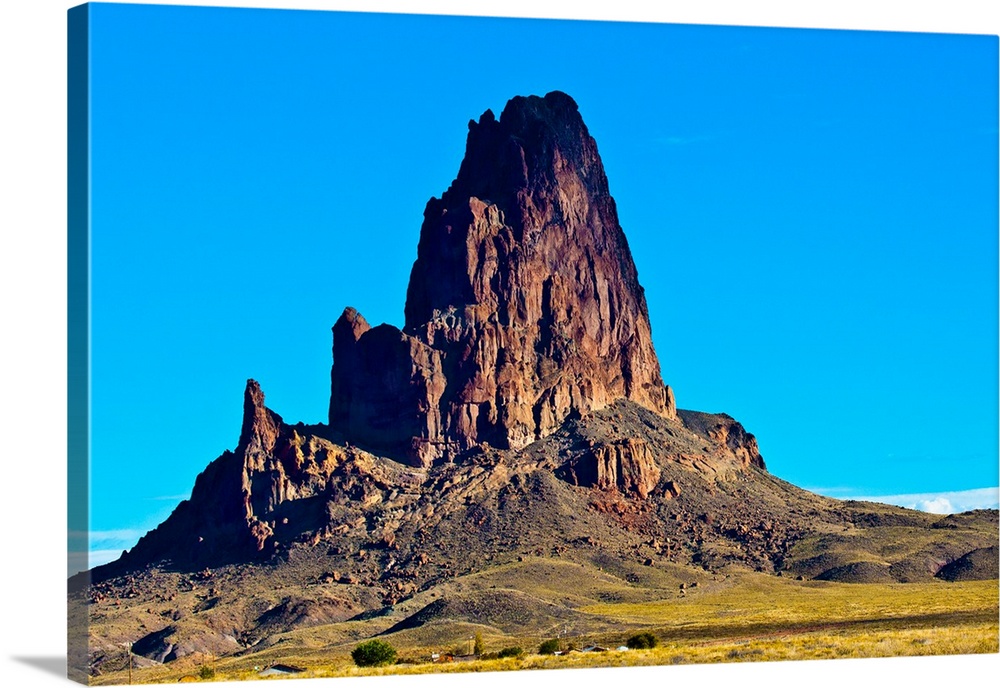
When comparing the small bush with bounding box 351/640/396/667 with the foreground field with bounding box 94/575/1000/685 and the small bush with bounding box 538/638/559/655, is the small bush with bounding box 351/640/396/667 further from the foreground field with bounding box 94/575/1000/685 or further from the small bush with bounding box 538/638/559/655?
the small bush with bounding box 538/638/559/655

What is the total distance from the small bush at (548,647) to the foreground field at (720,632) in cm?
81

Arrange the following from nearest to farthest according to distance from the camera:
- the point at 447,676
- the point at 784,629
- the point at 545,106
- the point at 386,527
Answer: the point at 447,676, the point at 784,629, the point at 386,527, the point at 545,106

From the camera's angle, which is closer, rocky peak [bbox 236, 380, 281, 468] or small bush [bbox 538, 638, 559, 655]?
small bush [bbox 538, 638, 559, 655]

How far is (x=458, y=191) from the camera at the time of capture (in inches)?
7411

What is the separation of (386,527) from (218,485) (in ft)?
46.2

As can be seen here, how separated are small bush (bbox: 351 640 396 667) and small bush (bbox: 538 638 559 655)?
6767 mm

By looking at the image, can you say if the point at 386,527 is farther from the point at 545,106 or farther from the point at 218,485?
the point at 545,106

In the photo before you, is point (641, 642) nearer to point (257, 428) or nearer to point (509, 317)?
point (257, 428)

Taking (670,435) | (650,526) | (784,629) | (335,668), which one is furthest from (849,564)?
(335,668)

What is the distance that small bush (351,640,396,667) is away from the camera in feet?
321

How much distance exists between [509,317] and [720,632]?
242ft

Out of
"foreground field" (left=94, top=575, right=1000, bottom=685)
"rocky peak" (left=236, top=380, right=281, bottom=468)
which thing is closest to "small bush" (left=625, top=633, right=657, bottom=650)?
"foreground field" (left=94, top=575, right=1000, bottom=685)

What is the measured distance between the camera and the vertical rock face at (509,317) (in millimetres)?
173375

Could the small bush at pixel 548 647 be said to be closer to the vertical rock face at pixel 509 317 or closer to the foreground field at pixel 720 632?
the foreground field at pixel 720 632
